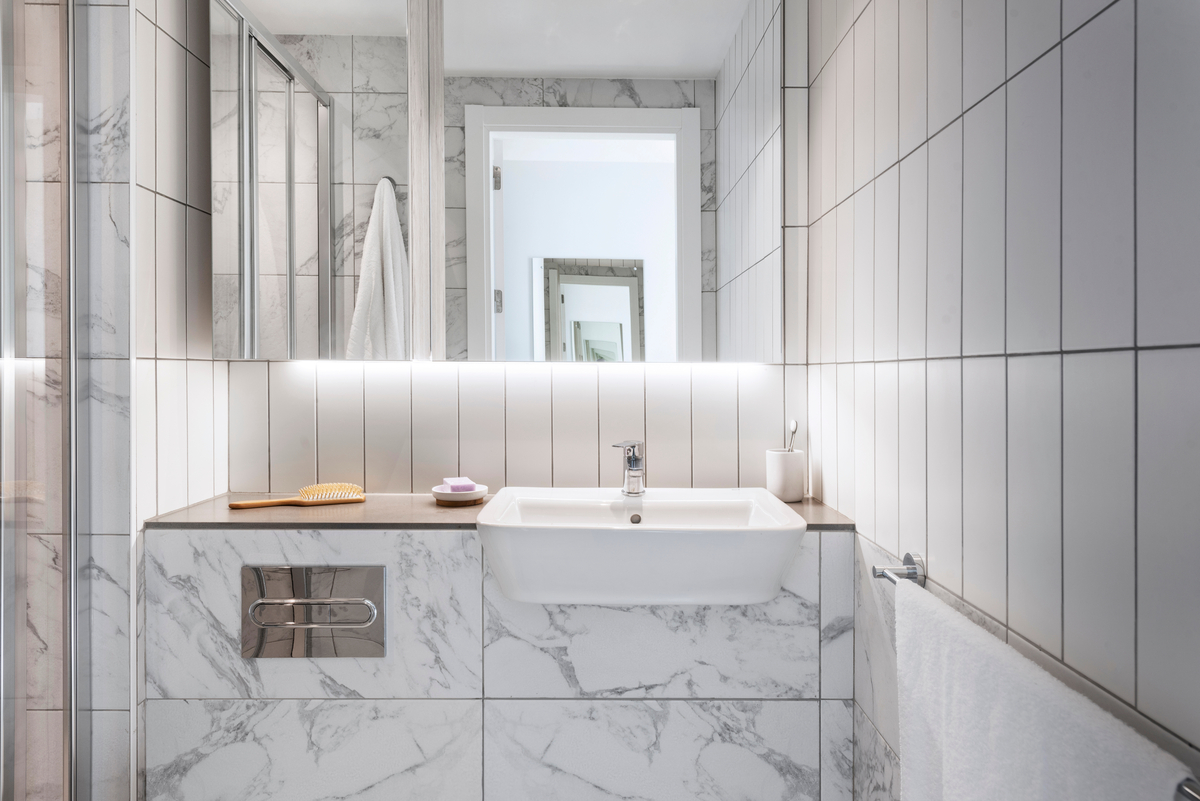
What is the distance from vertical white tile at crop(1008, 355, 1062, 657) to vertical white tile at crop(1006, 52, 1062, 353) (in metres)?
0.04

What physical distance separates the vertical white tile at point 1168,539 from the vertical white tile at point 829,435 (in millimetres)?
783

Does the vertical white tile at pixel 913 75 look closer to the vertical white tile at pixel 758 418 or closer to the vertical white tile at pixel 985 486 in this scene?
the vertical white tile at pixel 985 486

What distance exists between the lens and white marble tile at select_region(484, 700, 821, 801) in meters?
1.25

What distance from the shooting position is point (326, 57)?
1512 mm

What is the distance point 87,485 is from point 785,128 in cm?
159

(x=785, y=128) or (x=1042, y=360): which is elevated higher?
(x=785, y=128)

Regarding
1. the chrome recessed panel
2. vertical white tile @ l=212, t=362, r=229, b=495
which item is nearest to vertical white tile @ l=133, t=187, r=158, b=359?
vertical white tile @ l=212, t=362, r=229, b=495

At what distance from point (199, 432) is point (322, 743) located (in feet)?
2.36

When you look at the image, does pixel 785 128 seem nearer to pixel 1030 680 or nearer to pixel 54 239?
pixel 1030 680

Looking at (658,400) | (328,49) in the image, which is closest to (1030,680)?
(658,400)

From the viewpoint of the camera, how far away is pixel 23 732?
3.61 ft

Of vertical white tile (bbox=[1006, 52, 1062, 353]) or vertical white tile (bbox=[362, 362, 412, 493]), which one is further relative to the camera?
vertical white tile (bbox=[362, 362, 412, 493])

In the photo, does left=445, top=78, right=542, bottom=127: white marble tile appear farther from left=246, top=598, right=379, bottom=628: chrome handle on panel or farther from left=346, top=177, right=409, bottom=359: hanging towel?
left=246, top=598, right=379, bottom=628: chrome handle on panel

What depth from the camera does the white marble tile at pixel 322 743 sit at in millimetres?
1268
